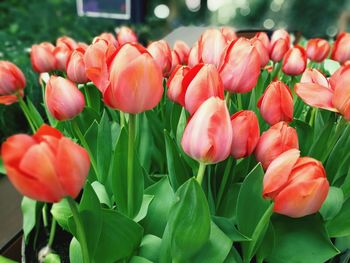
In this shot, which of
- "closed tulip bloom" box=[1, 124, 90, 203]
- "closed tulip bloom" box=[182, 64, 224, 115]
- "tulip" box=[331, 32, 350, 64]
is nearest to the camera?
"closed tulip bloom" box=[1, 124, 90, 203]

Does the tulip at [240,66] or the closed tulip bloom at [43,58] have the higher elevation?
the tulip at [240,66]

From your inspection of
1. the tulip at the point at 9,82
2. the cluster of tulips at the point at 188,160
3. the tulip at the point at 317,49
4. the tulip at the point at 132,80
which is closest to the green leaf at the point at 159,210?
the cluster of tulips at the point at 188,160

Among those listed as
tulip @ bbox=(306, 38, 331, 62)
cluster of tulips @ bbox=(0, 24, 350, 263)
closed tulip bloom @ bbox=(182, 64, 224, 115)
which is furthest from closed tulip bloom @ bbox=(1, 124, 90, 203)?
tulip @ bbox=(306, 38, 331, 62)

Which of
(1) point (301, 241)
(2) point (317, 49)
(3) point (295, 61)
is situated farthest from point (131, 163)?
(2) point (317, 49)

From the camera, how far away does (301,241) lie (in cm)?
36

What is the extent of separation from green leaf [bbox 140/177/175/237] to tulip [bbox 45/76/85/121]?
109 mm

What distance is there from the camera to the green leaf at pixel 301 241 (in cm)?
34

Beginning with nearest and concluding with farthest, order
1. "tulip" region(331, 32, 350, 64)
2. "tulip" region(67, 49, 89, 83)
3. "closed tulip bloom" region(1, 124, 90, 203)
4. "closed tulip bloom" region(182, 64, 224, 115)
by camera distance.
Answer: "closed tulip bloom" region(1, 124, 90, 203)
"closed tulip bloom" region(182, 64, 224, 115)
"tulip" region(67, 49, 89, 83)
"tulip" region(331, 32, 350, 64)

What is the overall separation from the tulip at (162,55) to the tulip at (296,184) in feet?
0.68

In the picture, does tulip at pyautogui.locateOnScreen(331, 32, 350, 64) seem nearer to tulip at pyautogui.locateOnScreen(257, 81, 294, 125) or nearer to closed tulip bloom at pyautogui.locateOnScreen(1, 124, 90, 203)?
tulip at pyautogui.locateOnScreen(257, 81, 294, 125)

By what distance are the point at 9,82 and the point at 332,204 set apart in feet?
1.19

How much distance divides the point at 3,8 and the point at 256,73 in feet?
7.76

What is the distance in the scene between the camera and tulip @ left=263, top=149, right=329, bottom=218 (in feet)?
0.91

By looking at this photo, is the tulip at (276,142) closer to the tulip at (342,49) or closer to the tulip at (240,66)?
the tulip at (240,66)
